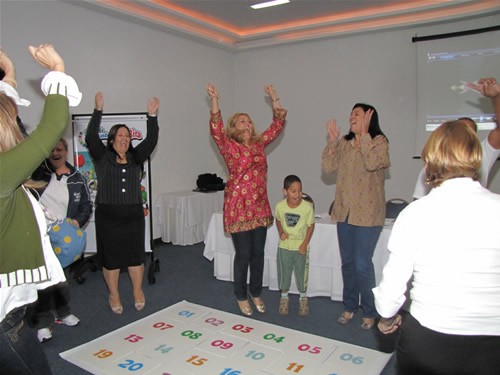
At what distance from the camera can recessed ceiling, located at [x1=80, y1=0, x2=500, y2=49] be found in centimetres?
482

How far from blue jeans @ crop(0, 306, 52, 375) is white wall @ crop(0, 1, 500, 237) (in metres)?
3.53

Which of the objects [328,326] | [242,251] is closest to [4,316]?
[242,251]

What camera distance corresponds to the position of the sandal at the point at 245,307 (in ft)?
10.4

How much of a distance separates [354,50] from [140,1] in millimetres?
2963

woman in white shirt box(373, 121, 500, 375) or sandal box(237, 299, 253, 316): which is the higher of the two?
woman in white shirt box(373, 121, 500, 375)

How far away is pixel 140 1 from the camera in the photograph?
4633mm


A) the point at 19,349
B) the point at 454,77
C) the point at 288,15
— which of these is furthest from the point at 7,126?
the point at 454,77

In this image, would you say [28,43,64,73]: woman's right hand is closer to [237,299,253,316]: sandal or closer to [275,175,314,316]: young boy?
[275,175,314,316]: young boy

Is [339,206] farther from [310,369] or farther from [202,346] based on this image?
[202,346]

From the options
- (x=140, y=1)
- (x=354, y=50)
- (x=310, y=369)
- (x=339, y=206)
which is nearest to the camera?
(x=310, y=369)

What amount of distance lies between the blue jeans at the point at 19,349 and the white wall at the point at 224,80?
11.6 feet

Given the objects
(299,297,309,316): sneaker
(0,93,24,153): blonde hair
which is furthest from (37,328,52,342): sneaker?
(0,93,24,153): blonde hair

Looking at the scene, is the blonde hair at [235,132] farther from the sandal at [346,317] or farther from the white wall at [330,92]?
the white wall at [330,92]

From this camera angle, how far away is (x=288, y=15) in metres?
5.48
